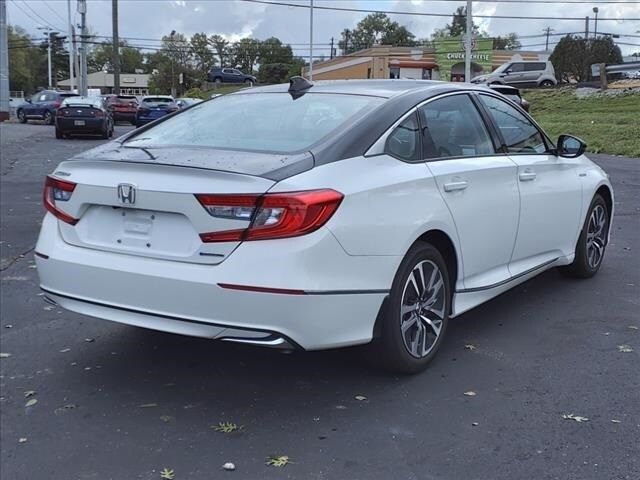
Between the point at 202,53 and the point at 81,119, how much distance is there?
279 feet

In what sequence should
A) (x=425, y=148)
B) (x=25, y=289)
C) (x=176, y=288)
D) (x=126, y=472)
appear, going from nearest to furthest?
1. (x=126, y=472)
2. (x=176, y=288)
3. (x=425, y=148)
4. (x=25, y=289)

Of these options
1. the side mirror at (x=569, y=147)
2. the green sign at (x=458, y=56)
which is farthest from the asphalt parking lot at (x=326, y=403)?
the green sign at (x=458, y=56)

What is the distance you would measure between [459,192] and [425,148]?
33 centimetres

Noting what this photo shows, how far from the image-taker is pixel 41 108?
1292 inches

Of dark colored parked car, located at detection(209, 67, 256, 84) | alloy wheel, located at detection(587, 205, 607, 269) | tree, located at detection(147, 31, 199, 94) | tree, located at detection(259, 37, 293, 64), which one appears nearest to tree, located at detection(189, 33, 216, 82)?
tree, located at detection(147, 31, 199, 94)

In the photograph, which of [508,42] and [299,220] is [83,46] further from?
[508,42]

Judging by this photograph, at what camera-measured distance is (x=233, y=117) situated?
434 centimetres

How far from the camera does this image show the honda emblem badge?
351 cm

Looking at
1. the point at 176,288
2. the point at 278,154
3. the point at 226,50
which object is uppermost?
the point at 226,50

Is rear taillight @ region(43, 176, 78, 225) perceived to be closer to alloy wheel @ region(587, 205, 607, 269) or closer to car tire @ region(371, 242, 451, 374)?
car tire @ region(371, 242, 451, 374)

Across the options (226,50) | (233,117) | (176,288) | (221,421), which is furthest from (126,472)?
(226,50)

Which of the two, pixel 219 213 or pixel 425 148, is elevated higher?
pixel 425 148

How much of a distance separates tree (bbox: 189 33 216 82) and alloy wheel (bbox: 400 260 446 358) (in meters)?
99.8

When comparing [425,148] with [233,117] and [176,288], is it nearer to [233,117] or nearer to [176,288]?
[233,117]
